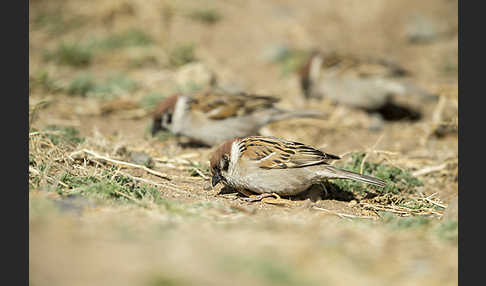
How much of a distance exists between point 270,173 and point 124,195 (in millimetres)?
1371

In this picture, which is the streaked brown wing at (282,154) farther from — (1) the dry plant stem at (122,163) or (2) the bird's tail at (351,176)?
(1) the dry plant stem at (122,163)

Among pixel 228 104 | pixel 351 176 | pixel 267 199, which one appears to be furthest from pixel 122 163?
pixel 351 176

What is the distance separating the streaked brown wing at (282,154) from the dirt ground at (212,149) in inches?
15.4

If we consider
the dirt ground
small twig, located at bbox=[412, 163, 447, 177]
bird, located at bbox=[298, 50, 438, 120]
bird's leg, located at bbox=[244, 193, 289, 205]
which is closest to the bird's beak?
the dirt ground

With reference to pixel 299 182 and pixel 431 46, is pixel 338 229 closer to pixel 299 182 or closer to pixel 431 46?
pixel 299 182

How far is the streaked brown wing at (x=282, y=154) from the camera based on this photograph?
14.5 ft

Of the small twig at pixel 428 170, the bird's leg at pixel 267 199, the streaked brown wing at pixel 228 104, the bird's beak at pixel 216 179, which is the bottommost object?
the bird's leg at pixel 267 199

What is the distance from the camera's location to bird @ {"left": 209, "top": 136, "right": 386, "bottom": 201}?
14.5 ft

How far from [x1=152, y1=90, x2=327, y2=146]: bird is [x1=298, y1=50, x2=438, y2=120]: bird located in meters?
2.02

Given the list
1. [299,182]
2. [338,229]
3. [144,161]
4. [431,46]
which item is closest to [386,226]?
[338,229]

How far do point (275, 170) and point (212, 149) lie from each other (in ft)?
5.96

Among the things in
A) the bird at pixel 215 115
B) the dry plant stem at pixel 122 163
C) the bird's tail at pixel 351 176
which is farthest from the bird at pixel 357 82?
the dry plant stem at pixel 122 163

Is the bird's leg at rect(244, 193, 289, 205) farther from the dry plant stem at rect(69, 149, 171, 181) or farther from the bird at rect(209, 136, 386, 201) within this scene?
the dry plant stem at rect(69, 149, 171, 181)

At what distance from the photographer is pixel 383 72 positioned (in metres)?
8.10
